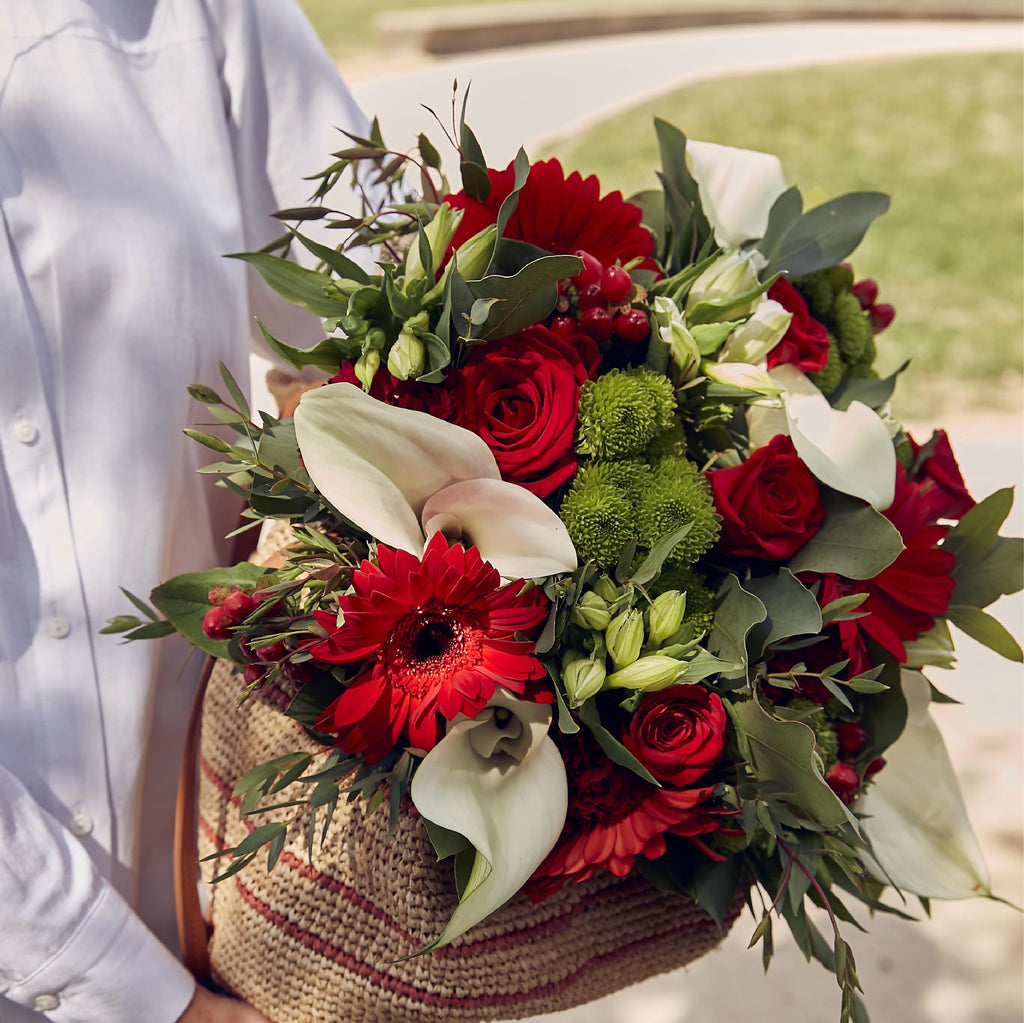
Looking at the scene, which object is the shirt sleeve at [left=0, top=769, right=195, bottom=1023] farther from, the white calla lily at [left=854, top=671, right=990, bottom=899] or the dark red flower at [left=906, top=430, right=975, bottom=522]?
the dark red flower at [left=906, top=430, right=975, bottom=522]

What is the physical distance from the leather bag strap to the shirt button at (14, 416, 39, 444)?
197 mm

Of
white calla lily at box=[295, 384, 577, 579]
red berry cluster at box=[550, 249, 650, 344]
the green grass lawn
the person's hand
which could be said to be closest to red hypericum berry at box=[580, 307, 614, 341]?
red berry cluster at box=[550, 249, 650, 344]

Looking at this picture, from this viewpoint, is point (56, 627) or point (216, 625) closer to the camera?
point (216, 625)

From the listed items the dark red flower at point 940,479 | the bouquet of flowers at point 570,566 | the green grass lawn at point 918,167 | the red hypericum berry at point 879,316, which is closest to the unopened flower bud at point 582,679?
the bouquet of flowers at point 570,566

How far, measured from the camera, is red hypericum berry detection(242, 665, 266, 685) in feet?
1.95

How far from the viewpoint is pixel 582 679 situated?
0.55 metres

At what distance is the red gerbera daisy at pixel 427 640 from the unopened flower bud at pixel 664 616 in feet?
0.20

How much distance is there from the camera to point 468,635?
21.1 inches

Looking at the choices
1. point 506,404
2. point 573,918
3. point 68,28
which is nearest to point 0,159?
point 68,28

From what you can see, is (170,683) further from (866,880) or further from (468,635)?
(866,880)

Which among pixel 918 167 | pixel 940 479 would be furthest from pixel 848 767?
pixel 918 167

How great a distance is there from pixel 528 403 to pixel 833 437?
0.70 ft

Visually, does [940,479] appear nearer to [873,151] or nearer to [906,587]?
[906,587]

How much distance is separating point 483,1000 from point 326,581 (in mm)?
310
